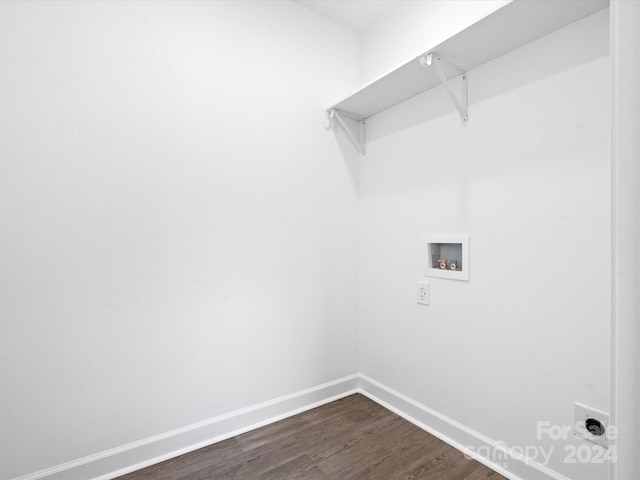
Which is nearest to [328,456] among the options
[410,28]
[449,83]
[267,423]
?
[267,423]

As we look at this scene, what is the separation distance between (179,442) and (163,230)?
1.06 metres

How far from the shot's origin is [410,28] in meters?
1.96

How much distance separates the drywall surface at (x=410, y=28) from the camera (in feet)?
5.45

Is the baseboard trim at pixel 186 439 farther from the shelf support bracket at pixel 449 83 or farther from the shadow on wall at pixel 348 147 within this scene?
the shelf support bracket at pixel 449 83

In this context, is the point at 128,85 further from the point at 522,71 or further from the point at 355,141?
the point at 522,71

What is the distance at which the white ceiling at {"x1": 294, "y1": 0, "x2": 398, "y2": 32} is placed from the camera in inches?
81.2

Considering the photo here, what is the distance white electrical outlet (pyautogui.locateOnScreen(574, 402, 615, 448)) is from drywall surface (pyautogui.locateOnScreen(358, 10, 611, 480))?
0.08 feet

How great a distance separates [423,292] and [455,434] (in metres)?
0.73

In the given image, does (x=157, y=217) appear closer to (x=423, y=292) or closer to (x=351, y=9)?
(x=423, y=292)

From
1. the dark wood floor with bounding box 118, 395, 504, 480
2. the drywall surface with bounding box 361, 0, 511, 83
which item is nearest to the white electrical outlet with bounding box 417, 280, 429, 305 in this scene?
the dark wood floor with bounding box 118, 395, 504, 480

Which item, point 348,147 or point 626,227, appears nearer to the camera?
point 626,227

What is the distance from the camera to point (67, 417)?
4.69ft

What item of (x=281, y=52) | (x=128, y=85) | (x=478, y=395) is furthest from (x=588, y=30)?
(x=128, y=85)

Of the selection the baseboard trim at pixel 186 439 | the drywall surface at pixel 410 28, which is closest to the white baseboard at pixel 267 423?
the baseboard trim at pixel 186 439
